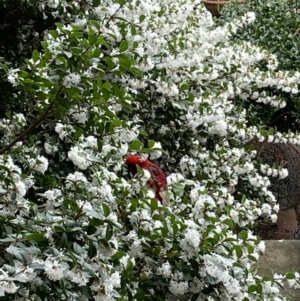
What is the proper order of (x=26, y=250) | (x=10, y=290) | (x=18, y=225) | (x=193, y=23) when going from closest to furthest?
(x=10, y=290) < (x=26, y=250) < (x=18, y=225) < (x=193, y=23)

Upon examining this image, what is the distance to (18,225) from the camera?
1.40 meters

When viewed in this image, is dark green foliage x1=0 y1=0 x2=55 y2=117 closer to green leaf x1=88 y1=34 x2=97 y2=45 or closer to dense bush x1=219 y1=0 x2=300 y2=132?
green leaf x1=88 y1=34 x2=97 y2=45

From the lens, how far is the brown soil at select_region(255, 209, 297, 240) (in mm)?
4496

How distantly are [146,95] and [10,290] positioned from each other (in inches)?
69.4

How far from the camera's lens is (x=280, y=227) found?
15.2ft

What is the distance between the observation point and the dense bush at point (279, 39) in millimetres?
4949

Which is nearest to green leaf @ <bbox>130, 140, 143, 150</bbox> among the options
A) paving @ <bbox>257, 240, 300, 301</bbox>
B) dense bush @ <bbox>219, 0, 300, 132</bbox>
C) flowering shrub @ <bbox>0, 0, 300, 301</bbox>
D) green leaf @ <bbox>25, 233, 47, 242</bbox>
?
flowering shrub @ <bbox>0, 0, 300, 301</bbox>

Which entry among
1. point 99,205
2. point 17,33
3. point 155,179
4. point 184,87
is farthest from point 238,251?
point 17,33

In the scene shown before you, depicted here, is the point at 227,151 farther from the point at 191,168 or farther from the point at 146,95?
the point at 146,95

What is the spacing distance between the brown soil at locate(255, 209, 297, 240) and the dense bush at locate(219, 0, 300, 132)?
0.75 m

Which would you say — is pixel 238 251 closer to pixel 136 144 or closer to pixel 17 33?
pixel 136 144

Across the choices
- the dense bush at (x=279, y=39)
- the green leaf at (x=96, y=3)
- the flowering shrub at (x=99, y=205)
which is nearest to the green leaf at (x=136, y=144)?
the flowering shrub at (x=99, y=205)

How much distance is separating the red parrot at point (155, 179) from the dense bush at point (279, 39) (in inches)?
109

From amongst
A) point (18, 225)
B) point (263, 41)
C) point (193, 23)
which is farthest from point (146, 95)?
point (263, 41)
